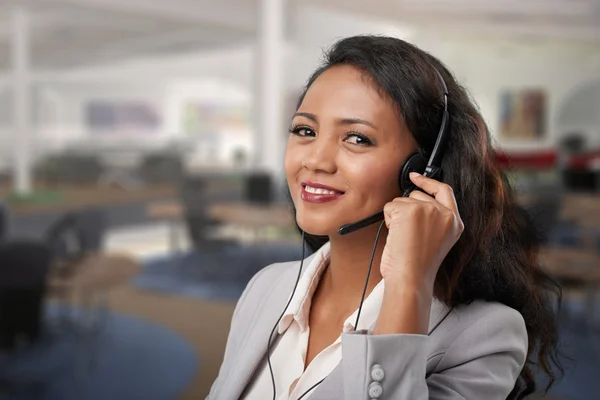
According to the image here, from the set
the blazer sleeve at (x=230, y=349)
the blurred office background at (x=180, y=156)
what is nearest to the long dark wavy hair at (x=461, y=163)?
the blazer sleeve at (x=230, y=349)

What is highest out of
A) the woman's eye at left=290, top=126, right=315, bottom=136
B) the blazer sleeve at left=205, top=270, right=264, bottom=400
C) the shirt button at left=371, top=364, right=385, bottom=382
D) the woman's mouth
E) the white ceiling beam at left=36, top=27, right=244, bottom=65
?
the white ceiling beam at left=36, top=27, right=244, bottom=65

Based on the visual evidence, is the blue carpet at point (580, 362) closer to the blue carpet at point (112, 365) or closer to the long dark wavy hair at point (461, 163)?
the blue carpet at point (112, 365)

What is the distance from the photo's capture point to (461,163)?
1095 mm

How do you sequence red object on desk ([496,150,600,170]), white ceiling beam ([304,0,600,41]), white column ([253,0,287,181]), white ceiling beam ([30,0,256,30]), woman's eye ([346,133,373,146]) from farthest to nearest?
white column ([253,0,287,181])
red object on desk ([496,150,600,170])
white ceiling beam ([304,0,600,41])
white ceiling beam ([30,0,256,30])
woman's eye ([346,133,373,146])

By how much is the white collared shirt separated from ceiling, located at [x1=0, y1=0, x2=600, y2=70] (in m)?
2.77

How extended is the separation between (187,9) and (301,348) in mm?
3084

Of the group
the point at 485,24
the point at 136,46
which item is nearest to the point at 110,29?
the point at 136,46

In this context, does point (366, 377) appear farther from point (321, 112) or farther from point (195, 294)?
point (195, 294)

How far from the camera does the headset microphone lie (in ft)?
3.44

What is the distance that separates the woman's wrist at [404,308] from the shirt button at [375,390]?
66 millimetres

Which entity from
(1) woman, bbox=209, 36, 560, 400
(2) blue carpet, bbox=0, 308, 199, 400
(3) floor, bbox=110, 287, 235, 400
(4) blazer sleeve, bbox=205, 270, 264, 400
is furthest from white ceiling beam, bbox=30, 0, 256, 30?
(1) woman, bbox=209, 36, 560, 400

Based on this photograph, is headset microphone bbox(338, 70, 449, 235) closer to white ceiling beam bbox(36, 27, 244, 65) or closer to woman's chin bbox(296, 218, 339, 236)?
woman's chin bbox(296, 218, 339, 236)

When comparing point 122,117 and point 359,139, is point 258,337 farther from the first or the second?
point 122,117

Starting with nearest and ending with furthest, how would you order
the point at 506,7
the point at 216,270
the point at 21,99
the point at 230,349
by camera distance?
1. the point at 230,349
2. the point at 21,99
3. the point at 506,7
4. the point at 216,270
